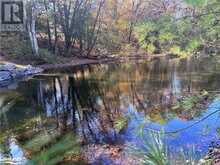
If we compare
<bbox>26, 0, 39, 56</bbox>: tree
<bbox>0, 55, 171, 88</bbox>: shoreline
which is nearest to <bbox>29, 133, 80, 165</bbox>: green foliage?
<bbox>0, 55, 171, 88</bbox>: shoreline

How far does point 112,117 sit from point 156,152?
9406mm

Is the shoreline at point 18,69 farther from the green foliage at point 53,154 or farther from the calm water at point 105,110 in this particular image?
the green foliage at point 53,154

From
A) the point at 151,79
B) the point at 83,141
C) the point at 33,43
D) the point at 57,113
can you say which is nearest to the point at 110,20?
the point at 33,43

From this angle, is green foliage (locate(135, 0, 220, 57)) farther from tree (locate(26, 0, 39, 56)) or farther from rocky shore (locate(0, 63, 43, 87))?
tree (locate(26, 0, 39, 56))

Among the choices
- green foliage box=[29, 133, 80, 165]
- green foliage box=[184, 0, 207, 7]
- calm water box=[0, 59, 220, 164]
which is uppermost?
green foliage box=[184, 0, 207, 7]

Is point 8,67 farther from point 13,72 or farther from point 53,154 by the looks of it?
point 53,154

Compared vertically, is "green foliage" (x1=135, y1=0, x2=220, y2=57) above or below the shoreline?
above

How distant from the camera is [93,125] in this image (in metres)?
10.8

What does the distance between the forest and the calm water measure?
3 centimetres

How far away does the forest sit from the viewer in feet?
10.4

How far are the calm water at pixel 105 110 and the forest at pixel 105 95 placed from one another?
0.03m

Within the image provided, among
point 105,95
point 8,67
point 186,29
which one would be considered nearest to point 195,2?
point 186,29

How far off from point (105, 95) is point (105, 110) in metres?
2.95

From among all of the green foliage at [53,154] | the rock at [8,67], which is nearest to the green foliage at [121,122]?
the green foliage at [53,154]
